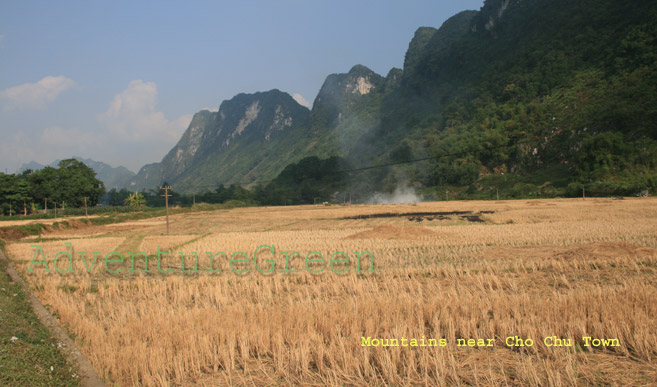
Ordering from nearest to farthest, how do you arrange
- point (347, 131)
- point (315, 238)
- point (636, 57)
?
point (315, 238), point (636, 57), point (347, 131)

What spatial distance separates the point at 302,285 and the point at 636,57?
8581 centimetres

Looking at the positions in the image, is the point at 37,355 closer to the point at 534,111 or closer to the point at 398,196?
the point at 398,196

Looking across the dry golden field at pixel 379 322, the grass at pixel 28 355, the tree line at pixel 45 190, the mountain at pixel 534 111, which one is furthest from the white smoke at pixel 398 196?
the grass at pixel 28 355

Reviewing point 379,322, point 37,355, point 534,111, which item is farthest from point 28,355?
point 534,111

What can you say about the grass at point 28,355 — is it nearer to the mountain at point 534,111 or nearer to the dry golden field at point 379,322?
the dry golden field at point 379,322

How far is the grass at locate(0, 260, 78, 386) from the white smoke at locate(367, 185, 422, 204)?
75032mm

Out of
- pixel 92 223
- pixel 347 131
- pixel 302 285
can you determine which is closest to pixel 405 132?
pixel 347 131

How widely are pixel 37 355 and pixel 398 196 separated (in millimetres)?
80113

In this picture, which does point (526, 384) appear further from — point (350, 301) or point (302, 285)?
point (302, 285)

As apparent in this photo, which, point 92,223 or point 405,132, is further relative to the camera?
point 405,132

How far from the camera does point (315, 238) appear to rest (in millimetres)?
21734

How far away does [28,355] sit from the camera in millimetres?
4594

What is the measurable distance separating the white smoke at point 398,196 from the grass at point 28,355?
75.0 metres

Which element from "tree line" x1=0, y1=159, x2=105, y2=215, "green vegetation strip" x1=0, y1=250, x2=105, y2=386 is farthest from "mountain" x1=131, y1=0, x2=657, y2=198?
"tree line" x1=0, y1=159, x2=105, y2=215
